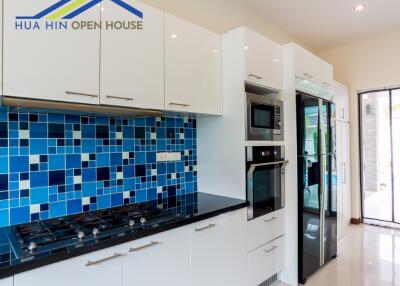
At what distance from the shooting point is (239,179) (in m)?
2.10

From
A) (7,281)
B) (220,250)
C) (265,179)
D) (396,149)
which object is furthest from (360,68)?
(7,281)

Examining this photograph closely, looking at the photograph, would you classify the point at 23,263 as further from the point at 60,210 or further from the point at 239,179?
the point at 239,179

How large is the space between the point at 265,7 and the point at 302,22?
28.5 inches

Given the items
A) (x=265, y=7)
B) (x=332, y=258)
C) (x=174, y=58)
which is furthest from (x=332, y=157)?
(x=174, y=58)

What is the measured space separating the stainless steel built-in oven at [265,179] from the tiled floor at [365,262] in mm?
919

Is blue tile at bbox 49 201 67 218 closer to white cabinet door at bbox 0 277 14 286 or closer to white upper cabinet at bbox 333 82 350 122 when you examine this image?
white cabinet door at bbox 0 277 14 286

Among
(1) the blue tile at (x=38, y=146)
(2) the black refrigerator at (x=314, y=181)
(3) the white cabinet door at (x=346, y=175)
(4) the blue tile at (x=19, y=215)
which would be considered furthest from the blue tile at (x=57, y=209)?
(3) the white cabinet door at (x=346, y=175)

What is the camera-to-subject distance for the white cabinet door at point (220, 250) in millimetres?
Answer: 1684

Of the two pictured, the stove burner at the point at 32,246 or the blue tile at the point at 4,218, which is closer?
the stove burner at the point at 32,246

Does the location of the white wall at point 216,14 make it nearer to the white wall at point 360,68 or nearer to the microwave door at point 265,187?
the microwave door at point 265,187

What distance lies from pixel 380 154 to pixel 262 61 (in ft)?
10.5

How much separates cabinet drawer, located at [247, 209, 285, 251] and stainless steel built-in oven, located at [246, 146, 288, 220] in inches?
1.9

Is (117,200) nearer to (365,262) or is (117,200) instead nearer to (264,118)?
(264,118)

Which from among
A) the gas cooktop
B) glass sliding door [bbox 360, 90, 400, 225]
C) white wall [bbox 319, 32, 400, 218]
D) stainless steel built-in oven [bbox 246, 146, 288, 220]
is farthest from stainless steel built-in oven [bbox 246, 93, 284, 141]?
glass sliding door [bbox 360, 90, 400, 225]
